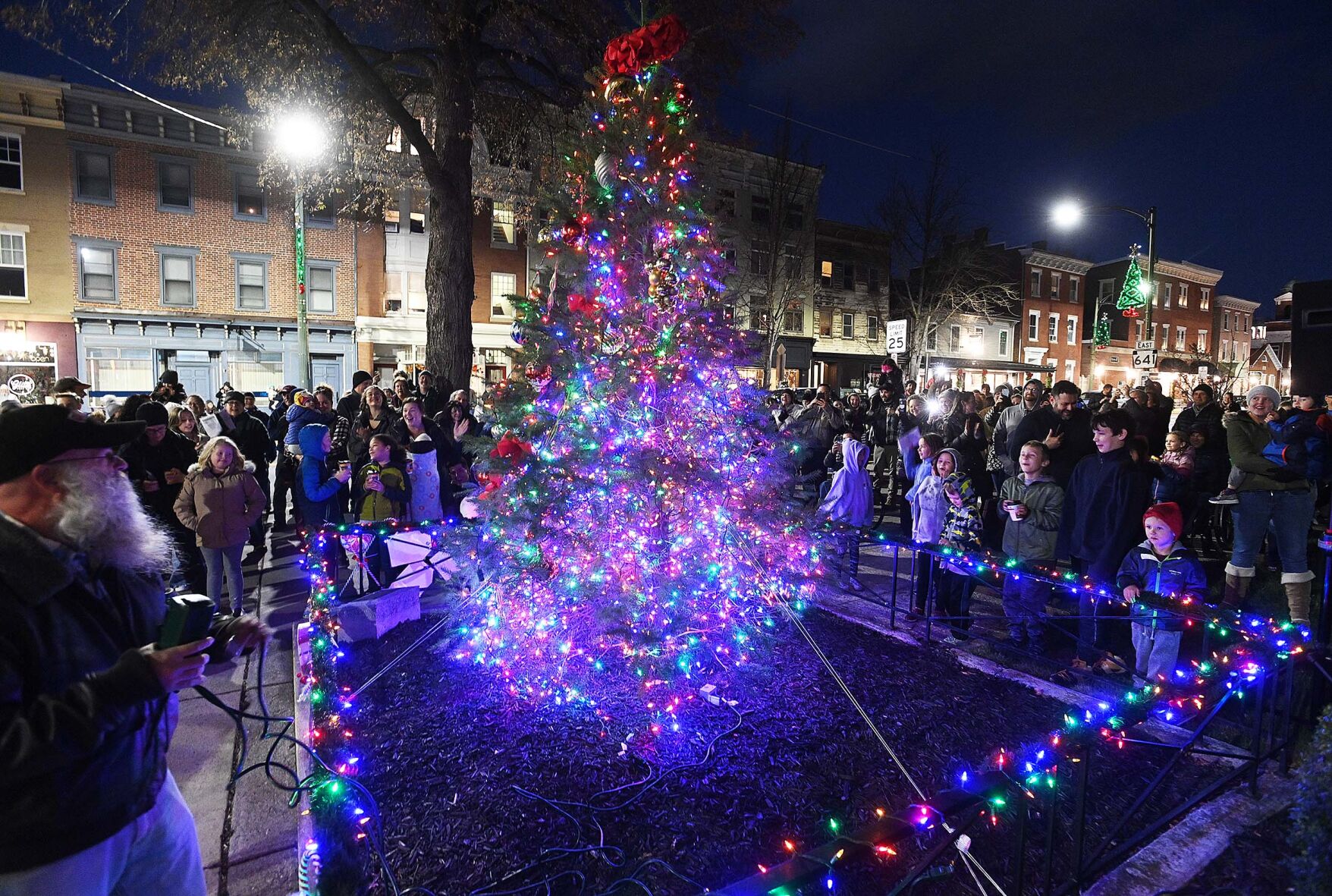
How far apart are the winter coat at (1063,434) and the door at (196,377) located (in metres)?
28.0

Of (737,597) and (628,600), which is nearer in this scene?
(628,600)

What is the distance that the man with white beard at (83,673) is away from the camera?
1.78 meters

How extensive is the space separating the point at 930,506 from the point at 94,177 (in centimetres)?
3058

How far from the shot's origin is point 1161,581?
518 centimetres

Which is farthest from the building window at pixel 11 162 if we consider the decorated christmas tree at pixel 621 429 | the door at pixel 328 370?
the decorated christmas tree at pixel 621 429

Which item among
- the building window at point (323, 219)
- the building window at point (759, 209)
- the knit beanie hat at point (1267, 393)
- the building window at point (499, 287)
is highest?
the building window at point (759, 209)

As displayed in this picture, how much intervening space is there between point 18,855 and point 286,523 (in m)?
9.82

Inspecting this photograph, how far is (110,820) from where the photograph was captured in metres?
1.97

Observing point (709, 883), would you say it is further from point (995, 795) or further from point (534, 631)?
point (534, 631)

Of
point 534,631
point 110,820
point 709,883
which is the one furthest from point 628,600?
point 110,820

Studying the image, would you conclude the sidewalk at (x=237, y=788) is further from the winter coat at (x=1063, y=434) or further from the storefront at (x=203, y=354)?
the storefront at (x=203, y=354)

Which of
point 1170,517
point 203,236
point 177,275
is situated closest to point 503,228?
point 203,236

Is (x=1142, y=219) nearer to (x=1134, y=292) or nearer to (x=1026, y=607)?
(x=1134, y=292)

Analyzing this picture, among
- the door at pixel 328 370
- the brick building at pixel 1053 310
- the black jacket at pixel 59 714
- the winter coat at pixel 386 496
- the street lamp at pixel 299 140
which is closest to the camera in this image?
the black jacket at pixel 59 714
